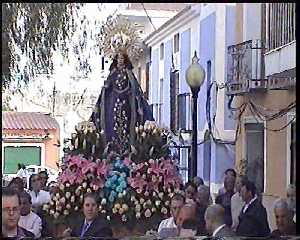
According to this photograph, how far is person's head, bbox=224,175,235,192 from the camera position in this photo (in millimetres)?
4734

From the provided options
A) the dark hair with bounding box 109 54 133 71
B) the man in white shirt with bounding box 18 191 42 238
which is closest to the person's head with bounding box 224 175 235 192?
the dark hair with bounding box 109 54 133 71

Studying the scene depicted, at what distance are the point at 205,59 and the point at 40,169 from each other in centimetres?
119

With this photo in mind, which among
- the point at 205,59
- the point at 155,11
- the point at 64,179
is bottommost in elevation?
the point at 64,179

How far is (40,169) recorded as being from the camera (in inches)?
185

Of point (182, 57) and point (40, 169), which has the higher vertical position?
point (182, 57)

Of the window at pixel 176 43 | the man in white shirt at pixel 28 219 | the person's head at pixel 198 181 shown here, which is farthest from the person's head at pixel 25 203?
the window at pixel 176 43

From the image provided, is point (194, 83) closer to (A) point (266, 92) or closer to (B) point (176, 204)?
(A) point (266, 92)

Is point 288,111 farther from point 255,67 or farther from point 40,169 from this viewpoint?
point 40,169

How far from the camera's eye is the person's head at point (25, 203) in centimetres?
469

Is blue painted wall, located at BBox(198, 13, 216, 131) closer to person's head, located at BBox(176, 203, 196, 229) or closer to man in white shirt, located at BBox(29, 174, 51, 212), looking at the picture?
person's head, located at BBox(176, 203, 196, 229)

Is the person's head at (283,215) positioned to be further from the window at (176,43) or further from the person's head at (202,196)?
the window at (176,43)

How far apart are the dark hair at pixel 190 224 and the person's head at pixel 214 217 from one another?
0.22ft

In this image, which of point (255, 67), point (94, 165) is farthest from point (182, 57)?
point (94, 165)

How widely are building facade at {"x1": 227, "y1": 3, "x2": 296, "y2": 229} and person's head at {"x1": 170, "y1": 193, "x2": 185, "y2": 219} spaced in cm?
43
